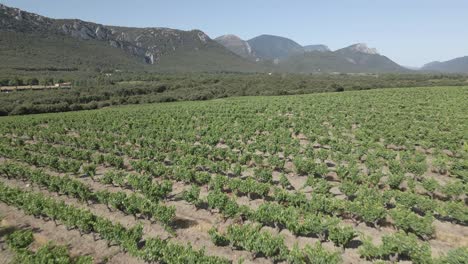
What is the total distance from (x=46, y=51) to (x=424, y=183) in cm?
20949

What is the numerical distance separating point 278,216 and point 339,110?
42.4m

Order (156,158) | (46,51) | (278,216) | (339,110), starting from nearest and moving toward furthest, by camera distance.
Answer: (278,216) < (156,158) < (339,110) < (46,51)

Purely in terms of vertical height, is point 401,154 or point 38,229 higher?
point 401,154

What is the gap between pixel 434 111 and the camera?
155 feet

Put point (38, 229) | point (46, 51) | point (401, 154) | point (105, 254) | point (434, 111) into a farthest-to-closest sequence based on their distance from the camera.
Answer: point (46, 51) < point (434, 111) < point (401, 154) < point (38, 229) < point (105, 254)

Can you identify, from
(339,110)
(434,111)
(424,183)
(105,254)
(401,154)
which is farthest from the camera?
(339,110)

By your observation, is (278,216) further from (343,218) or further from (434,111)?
(434,111)

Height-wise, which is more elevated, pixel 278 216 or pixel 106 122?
pixel 278 216

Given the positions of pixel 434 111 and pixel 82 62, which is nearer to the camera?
pixel 434 111

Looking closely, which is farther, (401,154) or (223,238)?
(401,154)

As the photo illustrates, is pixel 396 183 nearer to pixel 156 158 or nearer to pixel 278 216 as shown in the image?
pixel 278 216

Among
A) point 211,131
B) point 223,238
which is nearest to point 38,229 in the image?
point 223,238

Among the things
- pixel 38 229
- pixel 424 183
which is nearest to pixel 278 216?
pixel 424 183

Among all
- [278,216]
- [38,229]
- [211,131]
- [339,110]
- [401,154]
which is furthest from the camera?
[339,110]
